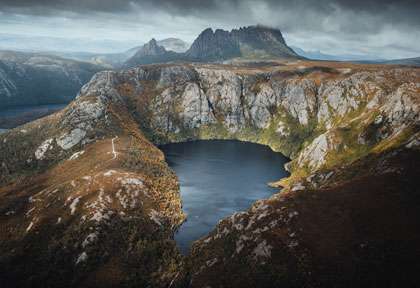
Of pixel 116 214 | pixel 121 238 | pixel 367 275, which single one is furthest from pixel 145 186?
pixel 367 275

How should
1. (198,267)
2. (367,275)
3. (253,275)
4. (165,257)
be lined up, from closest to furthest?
(367,275) < (253,275) < (198,267) < (165,257)

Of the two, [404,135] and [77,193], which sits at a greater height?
[404,135]

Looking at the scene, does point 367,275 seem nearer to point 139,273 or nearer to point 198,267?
point 198,267

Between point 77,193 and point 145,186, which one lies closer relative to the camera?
Answer: point 77,193

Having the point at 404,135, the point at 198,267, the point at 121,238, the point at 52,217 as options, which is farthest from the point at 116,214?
the point at 404,135

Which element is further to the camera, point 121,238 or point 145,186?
point 145,186

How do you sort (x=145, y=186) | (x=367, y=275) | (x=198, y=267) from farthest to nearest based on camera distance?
(x=145, y=186), (x=198, y=267), (x=367, y=275)

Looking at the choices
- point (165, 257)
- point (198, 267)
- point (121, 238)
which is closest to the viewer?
point (198, 267)

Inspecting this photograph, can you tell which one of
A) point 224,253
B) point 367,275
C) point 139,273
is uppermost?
point 367,275

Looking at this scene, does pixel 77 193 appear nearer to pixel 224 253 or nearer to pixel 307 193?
pixel 224 253
